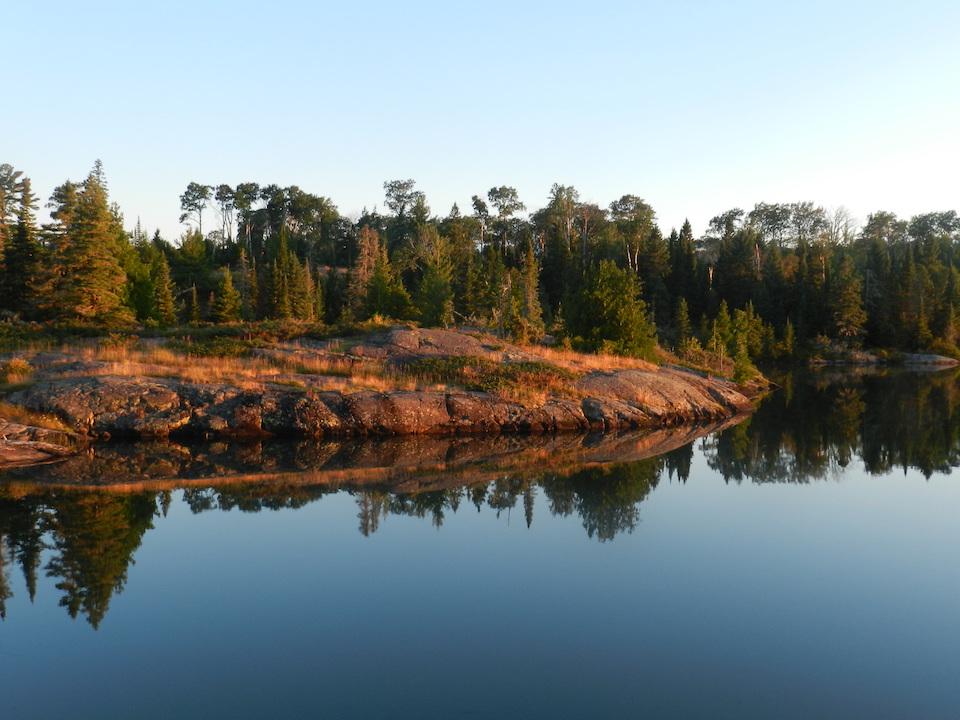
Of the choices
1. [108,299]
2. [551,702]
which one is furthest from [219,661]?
[108,299]

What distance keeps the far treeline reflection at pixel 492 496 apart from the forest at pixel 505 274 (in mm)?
14801

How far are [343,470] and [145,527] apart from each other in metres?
6.25

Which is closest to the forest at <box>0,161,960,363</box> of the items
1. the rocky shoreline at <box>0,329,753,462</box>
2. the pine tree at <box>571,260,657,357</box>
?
the pine tree at <box>571,260,657,357</box>

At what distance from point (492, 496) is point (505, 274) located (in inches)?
1767

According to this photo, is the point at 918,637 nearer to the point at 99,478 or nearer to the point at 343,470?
the point at 343,470

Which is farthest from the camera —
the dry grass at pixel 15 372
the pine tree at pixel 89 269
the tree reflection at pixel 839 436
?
the pine tree at pixel 89 269

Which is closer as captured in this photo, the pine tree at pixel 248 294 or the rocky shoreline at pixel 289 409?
the rocky shoreline at pixel 289 409

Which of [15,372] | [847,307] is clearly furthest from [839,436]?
[847,307]

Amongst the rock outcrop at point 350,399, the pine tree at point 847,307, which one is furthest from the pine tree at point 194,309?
the pine tree at point 847,307

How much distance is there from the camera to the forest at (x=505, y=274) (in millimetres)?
44344

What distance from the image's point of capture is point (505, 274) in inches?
2403

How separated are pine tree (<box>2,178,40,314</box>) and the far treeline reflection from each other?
4220cm

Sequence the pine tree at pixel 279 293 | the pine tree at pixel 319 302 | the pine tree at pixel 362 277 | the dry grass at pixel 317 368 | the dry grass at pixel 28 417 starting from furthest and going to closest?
1. the pine tree at pixel 319 302
2. the pine tree at pixel 362 277
3. the pine tree at pixel 279 293
4. the dry grass at pixel 317 368
5. the dry grass at pixel 28 417

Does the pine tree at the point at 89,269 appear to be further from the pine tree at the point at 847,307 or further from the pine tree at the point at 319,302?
the pine tree at the point at 847,307
